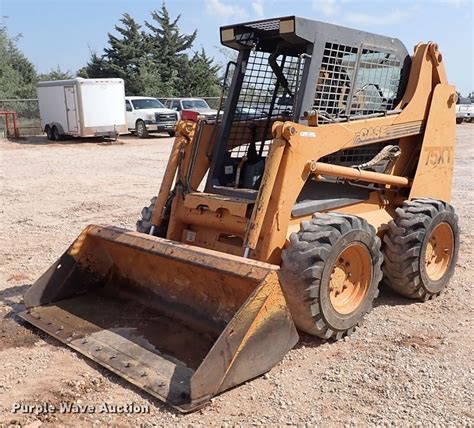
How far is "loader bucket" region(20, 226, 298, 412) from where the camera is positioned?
11.7ft

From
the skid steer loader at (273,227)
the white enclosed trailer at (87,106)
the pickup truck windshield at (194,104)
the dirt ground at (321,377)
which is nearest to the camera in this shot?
the dirt ground at (321,377)

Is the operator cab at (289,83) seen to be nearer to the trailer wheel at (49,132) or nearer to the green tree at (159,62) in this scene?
the trailer wheel at (49,132)

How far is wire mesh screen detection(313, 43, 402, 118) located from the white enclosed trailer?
17.9m

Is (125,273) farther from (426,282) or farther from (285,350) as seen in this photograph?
(426,282)

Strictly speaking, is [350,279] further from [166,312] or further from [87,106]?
[87,106]

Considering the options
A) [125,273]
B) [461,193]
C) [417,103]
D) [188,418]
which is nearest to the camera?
[188,418]

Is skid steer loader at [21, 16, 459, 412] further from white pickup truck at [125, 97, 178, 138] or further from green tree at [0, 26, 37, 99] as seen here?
green tree at [0, 26, 37, 99]

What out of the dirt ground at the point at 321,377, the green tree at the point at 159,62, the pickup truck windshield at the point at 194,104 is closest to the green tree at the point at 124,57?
the green tree at the point at 159,62

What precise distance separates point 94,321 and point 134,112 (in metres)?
21.5

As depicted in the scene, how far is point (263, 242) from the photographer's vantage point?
4332 millimetres

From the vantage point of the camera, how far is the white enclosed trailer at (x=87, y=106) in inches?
854

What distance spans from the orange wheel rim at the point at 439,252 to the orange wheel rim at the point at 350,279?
1.09m

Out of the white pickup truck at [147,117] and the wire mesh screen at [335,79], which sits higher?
the wire mesh screen at [335,79]

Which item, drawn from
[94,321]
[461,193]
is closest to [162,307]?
[94,321]
